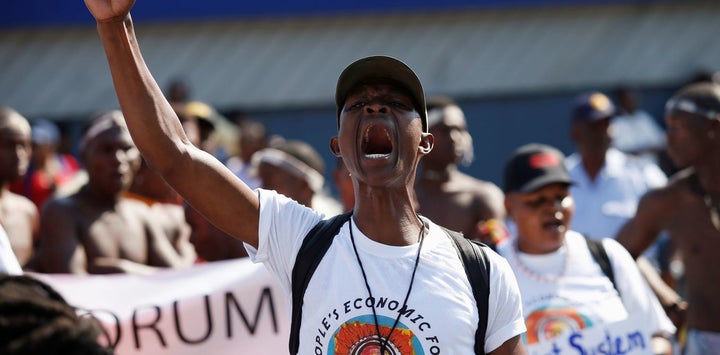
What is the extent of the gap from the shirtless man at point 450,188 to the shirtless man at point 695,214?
1.43 m

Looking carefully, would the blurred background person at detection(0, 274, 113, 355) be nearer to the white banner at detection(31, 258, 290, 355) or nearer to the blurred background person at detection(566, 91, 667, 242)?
the white banner at detection(31, 258, 290, 355)

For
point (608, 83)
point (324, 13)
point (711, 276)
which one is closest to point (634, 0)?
point (608, 83)

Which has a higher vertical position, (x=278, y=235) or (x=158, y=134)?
(x=158, y=134)

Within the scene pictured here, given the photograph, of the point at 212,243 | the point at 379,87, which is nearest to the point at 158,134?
the point at 379,87

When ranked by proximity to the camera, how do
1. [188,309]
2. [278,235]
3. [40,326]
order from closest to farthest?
[40,326]
[278,235]
[188,309]

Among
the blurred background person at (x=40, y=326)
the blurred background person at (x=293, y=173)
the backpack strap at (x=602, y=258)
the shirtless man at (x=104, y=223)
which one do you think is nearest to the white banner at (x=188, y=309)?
the shirtless man at (x=104, y=223)

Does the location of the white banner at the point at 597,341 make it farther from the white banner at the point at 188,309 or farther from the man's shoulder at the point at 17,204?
the man's shoulder at the point at 17,204

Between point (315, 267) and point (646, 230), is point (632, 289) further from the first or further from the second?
point (315, 267)

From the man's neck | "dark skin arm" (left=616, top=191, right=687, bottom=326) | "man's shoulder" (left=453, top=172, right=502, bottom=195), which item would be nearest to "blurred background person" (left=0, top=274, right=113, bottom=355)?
the man's neck

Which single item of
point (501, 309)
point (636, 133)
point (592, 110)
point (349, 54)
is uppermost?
point (349, 54)

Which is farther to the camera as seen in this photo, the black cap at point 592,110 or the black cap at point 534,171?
the black cap at point 592,110

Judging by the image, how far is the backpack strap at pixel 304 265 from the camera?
3.35 meters

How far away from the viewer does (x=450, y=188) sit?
7.62m

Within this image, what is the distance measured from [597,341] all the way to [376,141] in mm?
1941
